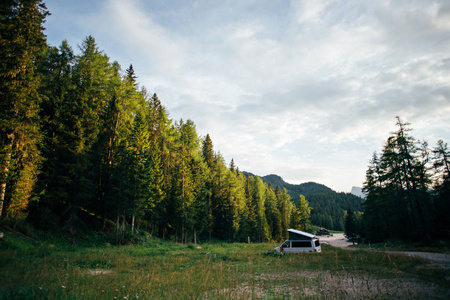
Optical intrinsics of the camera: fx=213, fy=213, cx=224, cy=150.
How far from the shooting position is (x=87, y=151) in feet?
80.8

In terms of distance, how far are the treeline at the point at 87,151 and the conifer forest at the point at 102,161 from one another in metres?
0.11

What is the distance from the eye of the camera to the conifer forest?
16578 mm

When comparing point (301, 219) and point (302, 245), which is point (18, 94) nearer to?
point (302, 245)

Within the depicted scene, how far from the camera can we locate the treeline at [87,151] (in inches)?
646

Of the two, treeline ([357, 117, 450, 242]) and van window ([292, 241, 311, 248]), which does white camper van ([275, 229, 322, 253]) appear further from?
treeline ([357, 117, 450, 242])

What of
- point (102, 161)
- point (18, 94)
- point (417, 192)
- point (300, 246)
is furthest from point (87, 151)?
point (417, 192)

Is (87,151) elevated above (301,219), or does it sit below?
above

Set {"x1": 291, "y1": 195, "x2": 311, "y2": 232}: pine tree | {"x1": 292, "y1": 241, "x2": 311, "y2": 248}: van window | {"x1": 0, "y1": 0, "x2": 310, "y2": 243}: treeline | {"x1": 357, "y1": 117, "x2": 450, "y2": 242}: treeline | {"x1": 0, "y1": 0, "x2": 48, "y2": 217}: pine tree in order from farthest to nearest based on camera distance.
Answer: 1. {"x1": 291, "y1": 195, "x2": 311, "y2": 232}: pine tree
2. {"x1": 357, "y1": 117, "x2": 450, "y2": 242}: treeline
3. {"x1": 292, "y1": 241, "x2": 311, "y2": 248}: van window
4. {"x1": 0, "y1": 0, "x2": 310, "y2": 243}: treeline
5. {"x1": 0, "y1": 0, "x2": 48, "y2": 217}: pine tree

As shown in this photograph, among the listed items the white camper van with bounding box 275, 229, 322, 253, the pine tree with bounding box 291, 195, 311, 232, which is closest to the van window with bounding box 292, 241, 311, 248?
the white camper van with bounding box 275, 229, 322, 253

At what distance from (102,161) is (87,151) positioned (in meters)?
2.52

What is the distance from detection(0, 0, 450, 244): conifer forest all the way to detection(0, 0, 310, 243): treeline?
0.11 metres

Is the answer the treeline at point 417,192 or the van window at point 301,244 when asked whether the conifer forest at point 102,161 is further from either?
the van window at point 301,244

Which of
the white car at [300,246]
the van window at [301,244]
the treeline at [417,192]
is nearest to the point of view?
the white car at [300,246]

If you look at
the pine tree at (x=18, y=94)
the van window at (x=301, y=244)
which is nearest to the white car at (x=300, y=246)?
the van window at (x=301, y=244)
